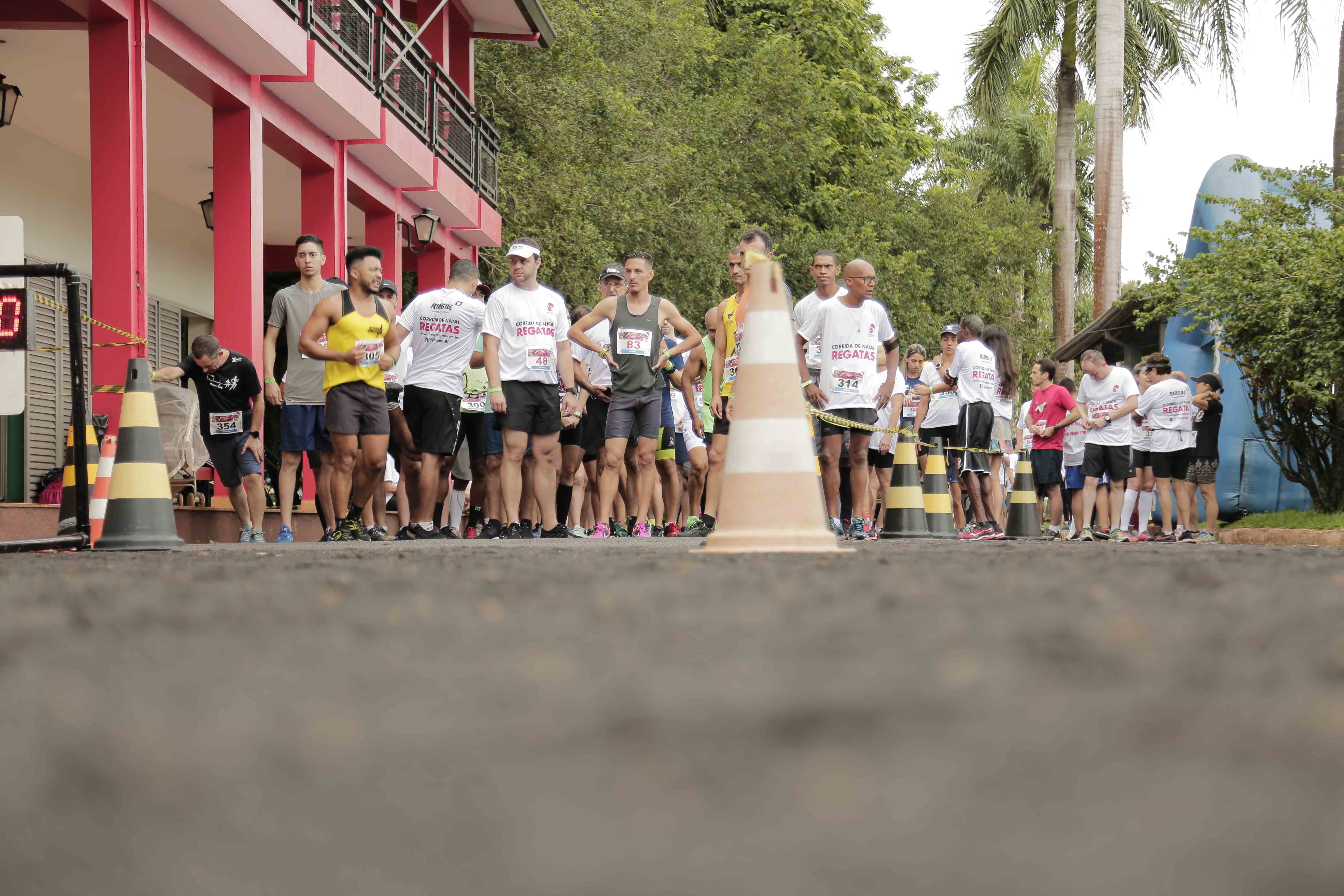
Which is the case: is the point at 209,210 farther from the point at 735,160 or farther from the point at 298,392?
the point at 735,160

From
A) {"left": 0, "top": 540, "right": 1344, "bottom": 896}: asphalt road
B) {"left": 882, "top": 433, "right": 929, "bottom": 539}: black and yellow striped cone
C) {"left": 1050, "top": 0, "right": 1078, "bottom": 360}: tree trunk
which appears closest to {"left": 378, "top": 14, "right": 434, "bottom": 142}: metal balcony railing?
{"left": 882, "top": 433, "right": 929, "bottom": 539}: black and yellow striped cone

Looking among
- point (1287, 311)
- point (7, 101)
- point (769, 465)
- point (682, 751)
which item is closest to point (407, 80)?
point (7, 101)

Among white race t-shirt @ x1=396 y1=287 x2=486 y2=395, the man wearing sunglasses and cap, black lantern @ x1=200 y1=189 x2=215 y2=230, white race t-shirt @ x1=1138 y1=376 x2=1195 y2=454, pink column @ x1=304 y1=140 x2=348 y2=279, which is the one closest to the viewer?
the man wearing sunglasses and cap

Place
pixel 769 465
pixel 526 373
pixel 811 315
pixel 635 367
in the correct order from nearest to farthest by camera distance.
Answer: pixel 769 465 < pixel 526 373 < pixel 811 315 < pixel 635 367

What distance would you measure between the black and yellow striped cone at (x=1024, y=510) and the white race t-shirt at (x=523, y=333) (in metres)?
4.25

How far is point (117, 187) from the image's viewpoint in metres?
11.1

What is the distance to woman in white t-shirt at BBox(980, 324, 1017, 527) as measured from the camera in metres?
13.9

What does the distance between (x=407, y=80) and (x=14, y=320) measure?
1254 cm

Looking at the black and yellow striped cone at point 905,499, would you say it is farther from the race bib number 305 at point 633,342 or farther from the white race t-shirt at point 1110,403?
Result: the white race t-shirt at point 1110,403

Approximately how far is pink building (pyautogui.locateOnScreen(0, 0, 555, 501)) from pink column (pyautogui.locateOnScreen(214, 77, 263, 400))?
0.02 meters

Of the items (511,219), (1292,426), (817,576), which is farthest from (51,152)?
(817,576)

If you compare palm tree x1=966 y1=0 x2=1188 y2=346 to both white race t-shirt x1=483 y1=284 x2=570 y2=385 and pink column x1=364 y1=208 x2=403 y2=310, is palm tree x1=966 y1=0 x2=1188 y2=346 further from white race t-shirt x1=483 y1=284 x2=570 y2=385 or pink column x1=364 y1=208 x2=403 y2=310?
white race t-shirt x1=483 y1=284 x2=570 y2=385

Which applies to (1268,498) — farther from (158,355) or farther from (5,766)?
(5,766)

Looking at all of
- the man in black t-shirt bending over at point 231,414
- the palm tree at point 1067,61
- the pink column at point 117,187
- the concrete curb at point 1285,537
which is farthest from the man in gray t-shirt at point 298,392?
the palm tree at point 1067,61
